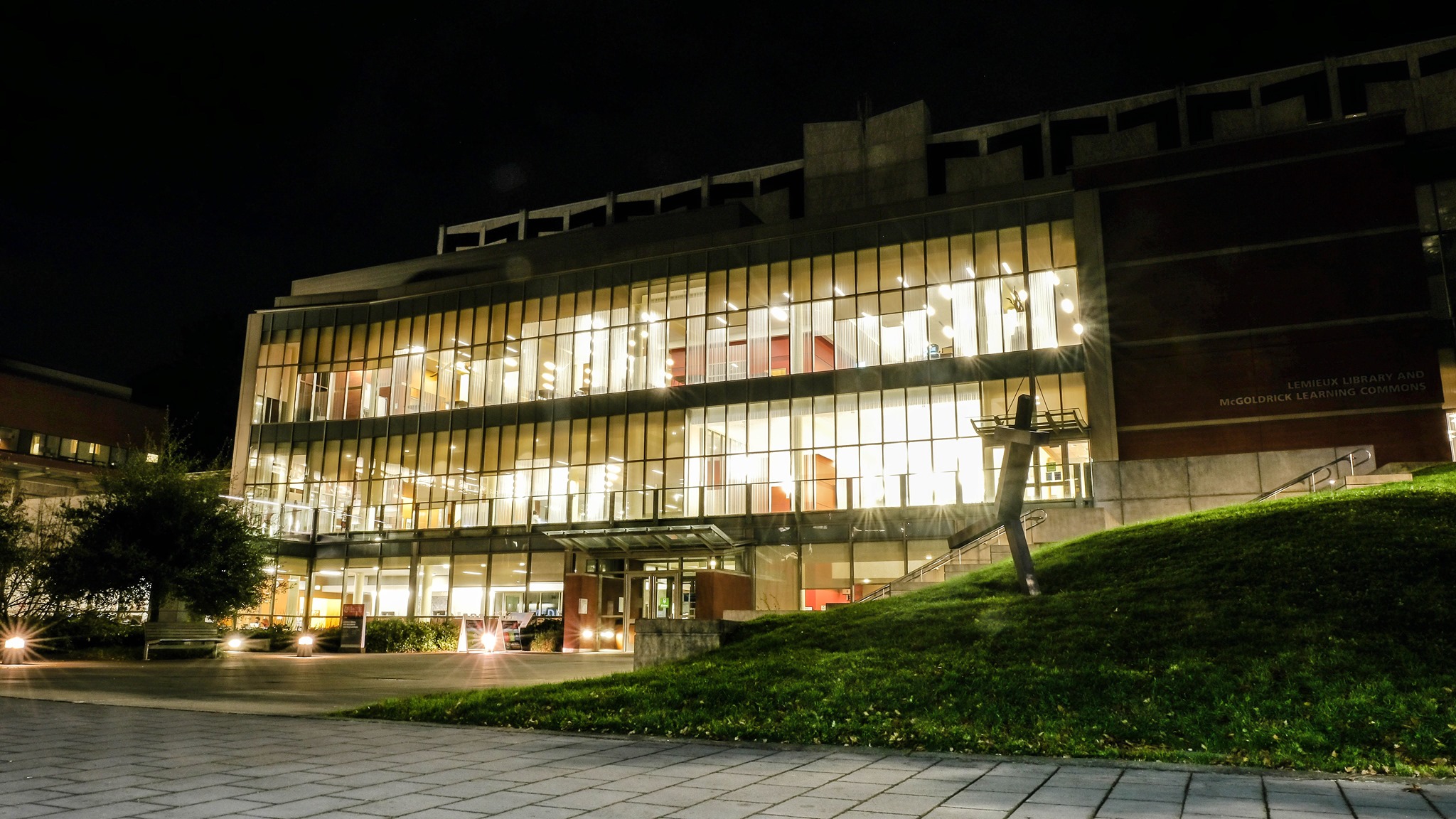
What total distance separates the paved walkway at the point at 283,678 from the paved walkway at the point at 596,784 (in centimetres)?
234

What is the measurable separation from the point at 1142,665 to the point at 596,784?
6.52 metres

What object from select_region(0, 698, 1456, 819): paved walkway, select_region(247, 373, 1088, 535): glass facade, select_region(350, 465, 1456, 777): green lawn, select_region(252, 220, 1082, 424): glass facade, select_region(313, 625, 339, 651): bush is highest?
select_region(252, 220, 1082, 424): glass facade

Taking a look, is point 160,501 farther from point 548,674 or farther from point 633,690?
point 633,690

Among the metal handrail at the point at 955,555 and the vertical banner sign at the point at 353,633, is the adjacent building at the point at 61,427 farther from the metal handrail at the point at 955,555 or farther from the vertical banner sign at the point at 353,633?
the metal handrail at the point at 955,555

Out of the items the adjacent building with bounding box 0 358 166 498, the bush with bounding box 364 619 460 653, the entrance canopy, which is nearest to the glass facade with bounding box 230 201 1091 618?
the entrance canopy

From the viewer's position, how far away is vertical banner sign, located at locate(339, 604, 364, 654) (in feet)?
100.0

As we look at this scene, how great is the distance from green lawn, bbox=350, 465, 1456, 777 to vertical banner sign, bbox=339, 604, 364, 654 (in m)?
18.9

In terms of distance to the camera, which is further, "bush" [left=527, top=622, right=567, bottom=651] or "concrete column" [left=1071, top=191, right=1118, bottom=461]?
"bush" [left=527, top=622, right=567, bottom=651]

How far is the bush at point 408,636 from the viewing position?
31.4m

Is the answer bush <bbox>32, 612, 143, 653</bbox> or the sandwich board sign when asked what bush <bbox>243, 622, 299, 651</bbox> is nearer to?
bush <bbox>32, 612, 143, 653</bbox>

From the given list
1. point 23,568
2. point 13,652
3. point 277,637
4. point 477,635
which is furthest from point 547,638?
point 23,568

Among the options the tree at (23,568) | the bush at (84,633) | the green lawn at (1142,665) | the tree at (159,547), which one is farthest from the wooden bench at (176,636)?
the green lawn at (1142,665)

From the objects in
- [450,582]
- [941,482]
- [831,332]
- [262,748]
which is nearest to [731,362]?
[831,332]

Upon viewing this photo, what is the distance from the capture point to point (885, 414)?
34.3 m
